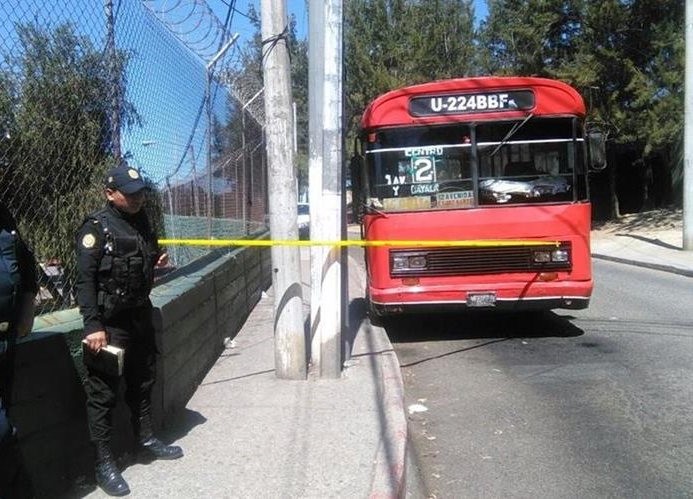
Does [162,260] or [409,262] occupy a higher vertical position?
[162,260]

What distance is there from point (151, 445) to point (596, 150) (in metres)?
6.05

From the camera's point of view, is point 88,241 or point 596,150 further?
point 596,150

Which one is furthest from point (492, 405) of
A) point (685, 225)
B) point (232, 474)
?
point (685, 225)

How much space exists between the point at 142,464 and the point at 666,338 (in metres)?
6.31

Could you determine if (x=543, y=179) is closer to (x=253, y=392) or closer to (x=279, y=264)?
(x=279, y=264)

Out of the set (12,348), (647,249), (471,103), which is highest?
(471,103)

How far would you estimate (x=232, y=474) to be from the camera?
4.36 meters

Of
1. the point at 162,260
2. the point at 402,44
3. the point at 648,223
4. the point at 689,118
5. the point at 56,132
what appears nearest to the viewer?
the point at 56,132

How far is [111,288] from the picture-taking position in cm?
394

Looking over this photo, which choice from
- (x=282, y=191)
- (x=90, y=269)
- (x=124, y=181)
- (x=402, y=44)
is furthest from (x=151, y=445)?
(x=402, y=44)

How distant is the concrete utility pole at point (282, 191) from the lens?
6.27 metres

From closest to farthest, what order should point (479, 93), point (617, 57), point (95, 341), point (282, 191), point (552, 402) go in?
point (95, 341)
point (552, 402)
point (282, 191)
point (479, 93)
point (617, 57)

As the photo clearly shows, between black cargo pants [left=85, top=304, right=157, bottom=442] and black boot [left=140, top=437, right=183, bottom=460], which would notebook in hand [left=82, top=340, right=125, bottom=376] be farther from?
black boot [left=140, top=437, right=183, bottom=460]

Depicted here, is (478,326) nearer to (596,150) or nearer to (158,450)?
(596,150)
